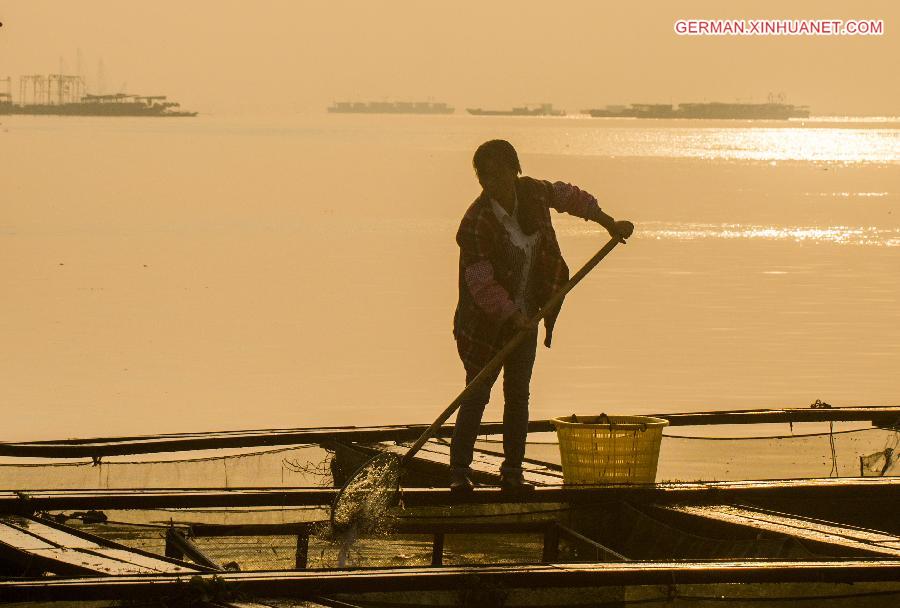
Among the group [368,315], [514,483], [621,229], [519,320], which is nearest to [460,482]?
[514,483]

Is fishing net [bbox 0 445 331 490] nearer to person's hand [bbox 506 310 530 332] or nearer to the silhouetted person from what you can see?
the silhouetted person

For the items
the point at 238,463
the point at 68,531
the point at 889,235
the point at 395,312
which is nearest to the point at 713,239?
the point at 889,235

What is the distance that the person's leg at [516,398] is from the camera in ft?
25.7

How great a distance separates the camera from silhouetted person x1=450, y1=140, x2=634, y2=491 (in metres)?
7.75

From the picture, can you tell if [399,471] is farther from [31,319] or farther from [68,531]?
[31,319]

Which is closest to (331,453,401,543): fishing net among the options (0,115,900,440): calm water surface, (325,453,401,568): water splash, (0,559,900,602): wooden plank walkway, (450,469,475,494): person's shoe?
(325,453,401,568): water splash

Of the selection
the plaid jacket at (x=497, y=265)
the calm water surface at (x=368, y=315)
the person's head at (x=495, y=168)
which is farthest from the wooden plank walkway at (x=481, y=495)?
the calm water surface at (x=368, y=315)

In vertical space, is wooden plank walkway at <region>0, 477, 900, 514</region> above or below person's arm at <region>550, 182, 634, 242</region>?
below

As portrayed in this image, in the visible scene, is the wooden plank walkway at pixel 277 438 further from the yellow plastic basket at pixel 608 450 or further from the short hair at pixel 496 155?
Answer: the short hair at pixel 496 155

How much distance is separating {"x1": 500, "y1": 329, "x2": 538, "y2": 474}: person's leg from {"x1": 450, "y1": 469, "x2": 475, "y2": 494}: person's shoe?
22cm

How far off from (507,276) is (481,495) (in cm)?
106

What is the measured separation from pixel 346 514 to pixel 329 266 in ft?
87.0

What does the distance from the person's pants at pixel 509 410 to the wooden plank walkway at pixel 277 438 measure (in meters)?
1.84

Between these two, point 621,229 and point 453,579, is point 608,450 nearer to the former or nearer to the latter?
point 621,229
